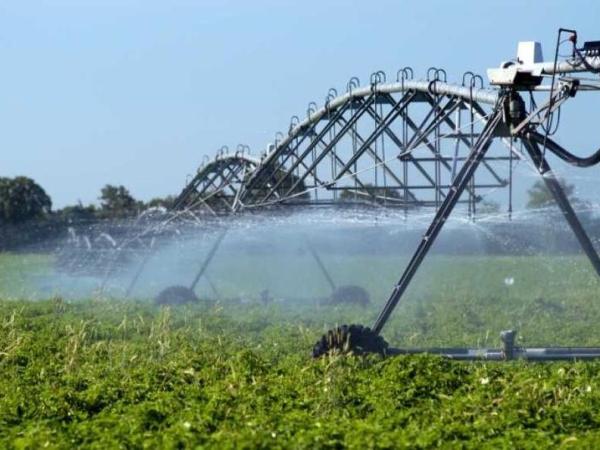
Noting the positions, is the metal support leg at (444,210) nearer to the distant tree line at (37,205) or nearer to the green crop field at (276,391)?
the green crop field at (276,391)

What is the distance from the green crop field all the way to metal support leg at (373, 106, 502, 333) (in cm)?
105

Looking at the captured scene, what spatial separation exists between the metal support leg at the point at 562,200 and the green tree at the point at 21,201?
36979 millimetres

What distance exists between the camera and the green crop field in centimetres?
733

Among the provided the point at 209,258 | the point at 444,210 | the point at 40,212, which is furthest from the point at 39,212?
the point at 444,210

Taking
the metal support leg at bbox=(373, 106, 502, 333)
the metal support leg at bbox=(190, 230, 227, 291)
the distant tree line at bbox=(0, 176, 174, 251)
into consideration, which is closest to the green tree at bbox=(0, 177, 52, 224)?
the distant tree line at bbox=(0, 176, 174, 251)

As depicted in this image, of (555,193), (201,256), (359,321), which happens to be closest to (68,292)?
(201,256)

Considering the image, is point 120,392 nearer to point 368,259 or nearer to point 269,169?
point 269,169

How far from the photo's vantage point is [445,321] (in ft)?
55.4

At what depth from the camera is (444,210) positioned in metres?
13.0

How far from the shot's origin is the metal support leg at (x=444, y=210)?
12.8 meters

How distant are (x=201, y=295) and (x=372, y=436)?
17.2m

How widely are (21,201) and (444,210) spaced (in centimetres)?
3767

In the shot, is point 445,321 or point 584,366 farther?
point 445,321

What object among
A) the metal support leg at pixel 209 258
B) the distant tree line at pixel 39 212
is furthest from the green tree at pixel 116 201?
the metal support leg at pixel 209 258
